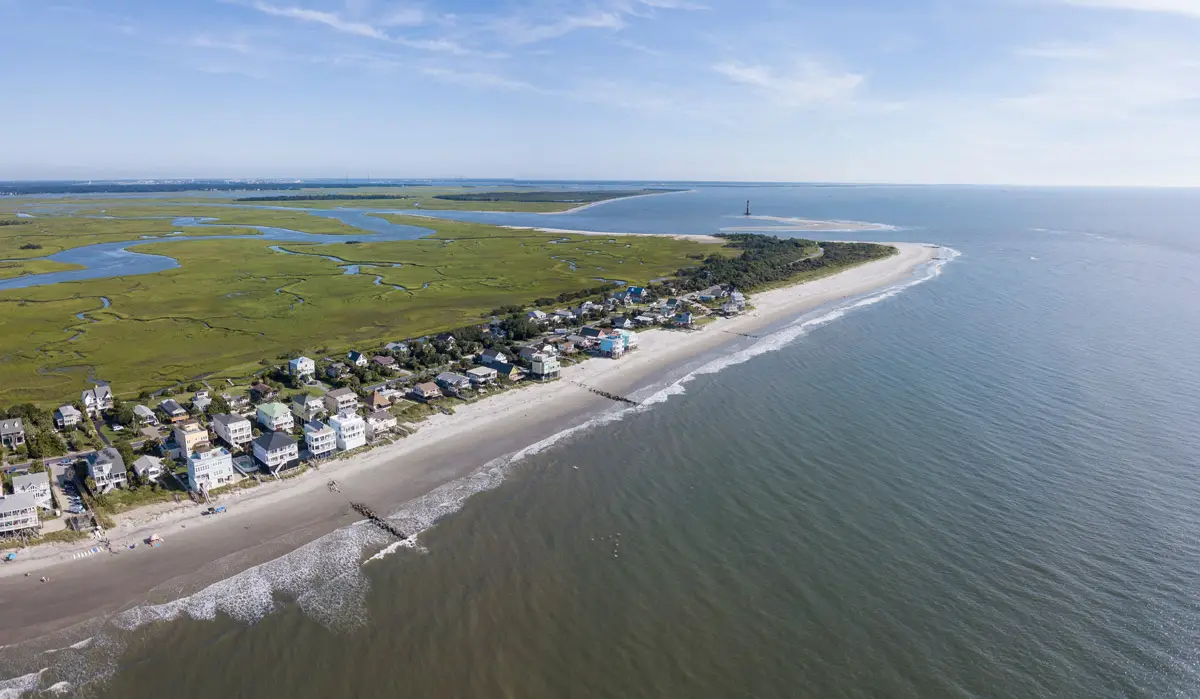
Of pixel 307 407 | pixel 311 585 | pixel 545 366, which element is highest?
pixel 545 366

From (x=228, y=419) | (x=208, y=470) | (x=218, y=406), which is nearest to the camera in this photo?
(x=208, y=470)

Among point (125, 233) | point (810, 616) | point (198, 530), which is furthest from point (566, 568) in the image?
point (125, 233)

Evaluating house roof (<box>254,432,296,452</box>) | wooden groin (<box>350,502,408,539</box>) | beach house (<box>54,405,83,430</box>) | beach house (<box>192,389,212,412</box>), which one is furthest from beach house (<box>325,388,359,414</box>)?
beach house (<box>54,405,83,430</box>)

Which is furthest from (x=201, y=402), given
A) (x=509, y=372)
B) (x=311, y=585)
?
(x=311, y=585)

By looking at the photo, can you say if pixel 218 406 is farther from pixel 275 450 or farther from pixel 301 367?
pixel 275 450

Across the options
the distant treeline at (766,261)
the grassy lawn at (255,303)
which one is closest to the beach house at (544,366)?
the grassy lawn at (255,303)

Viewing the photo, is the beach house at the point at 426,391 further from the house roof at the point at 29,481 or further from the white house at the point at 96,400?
the white house at the point at 96,400

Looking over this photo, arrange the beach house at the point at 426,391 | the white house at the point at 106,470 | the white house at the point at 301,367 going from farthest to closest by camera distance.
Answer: the white house at the point at 301,367 < the beach house at the point at 426,391 < the white house at the point at 106,470
